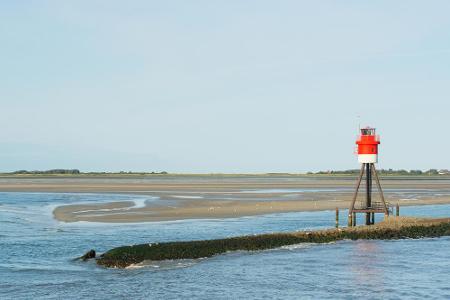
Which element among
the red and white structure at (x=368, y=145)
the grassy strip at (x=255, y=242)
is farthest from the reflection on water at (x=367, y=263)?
the red and white structure at (x=368, y=145)

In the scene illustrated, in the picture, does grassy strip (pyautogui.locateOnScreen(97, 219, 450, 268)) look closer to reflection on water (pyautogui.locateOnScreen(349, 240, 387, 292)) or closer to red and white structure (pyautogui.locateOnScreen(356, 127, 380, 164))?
reflection on water (pyautogui.locateOnScreen(349, 240, 387, 292))

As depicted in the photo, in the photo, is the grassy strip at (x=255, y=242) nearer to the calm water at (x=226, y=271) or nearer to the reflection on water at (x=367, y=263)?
the calm water at (x=226, y=271)

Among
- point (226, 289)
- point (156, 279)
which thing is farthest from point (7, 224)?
point (226, 289)

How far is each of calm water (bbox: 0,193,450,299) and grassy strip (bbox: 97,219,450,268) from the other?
1.90 feet

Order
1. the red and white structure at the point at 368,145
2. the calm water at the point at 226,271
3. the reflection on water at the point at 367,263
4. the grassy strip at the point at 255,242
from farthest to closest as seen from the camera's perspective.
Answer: the red and white structure at the point at 368,145, the grassy strip at the point at 255,242, the reflection on water at the point at 367,263, the calm water at the point at 226,271

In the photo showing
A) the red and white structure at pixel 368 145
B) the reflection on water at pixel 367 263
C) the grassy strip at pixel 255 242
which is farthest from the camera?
the red and white structure at pixel 368 145

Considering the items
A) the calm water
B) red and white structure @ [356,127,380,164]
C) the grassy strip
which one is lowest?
the calm water

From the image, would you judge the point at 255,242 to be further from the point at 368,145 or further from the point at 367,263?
the point at 368,145

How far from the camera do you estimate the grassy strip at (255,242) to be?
26.3m

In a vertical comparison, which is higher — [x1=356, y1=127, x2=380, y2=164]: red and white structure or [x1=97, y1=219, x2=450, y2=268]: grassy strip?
[x1=356, y1=127, x2=380, y2=164]: red and white structure

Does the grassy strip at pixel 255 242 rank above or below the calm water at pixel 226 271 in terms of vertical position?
above

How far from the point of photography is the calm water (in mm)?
21125

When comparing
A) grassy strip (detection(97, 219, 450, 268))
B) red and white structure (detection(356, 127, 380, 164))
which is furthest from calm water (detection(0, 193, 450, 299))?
red and white structure (detection(356, 127, 380, 164))

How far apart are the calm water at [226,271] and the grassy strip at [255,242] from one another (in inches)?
22.9
